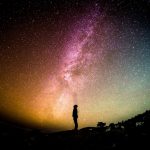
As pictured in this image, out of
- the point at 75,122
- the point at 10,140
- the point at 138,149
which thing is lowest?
the point at 138,149

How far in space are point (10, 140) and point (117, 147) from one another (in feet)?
18.8

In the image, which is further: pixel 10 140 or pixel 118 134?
pixel 118 134

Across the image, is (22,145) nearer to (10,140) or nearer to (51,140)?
(10,140)

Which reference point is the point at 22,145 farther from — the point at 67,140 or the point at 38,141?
the point at 67,140

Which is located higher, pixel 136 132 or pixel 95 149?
pixel 136 132

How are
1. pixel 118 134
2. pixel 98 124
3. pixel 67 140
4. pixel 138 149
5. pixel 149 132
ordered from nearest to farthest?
pixel 138 149, pixel 149 132, pixel 118 134, pixel 67 140, pixel 98 124

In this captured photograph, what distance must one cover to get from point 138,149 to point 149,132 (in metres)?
1.83

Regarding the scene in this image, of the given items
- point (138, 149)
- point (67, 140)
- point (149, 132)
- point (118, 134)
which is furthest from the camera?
point (67, 140)

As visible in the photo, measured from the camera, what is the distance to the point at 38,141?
1176cm

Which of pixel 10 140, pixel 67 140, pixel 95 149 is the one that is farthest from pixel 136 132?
pixel 10 140

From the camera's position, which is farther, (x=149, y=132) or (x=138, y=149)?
(x=149, y=132)

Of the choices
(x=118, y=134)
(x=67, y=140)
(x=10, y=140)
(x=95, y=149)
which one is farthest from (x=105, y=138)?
(x=10, y=140)

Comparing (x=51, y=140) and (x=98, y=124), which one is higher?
(x=98, y=124)

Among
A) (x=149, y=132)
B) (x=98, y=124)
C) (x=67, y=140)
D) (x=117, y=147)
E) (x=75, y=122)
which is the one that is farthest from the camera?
(x=98, y=124)
